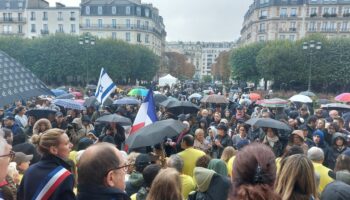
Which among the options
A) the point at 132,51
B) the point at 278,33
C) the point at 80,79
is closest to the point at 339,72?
the point at 278,33

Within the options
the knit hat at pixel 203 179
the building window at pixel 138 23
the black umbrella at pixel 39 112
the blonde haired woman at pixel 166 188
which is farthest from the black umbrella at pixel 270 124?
the building window at pixel 138 23

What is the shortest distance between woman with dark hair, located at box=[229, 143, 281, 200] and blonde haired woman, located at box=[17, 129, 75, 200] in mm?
1496

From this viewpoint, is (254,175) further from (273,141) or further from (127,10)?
(127,10)

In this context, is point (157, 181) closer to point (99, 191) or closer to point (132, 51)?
point (99, 191)

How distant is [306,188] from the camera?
311cm

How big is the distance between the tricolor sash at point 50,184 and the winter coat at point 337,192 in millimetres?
2704

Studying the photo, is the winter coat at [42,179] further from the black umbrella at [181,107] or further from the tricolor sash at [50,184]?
the black umbrella at [181,107]

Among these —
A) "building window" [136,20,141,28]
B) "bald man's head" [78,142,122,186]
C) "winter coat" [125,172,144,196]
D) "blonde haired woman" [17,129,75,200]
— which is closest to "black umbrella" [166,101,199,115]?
"winter coat" [125,172,144,196]

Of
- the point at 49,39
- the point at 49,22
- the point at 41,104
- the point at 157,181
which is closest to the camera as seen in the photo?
the point at 157,181

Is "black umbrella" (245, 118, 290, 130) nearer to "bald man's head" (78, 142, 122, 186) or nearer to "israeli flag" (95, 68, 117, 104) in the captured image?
"israeli flag" (95, 68, 117, 104)

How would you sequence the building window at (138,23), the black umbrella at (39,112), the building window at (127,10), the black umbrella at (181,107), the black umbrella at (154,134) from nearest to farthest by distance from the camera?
1. the black umbrella at (154,134)
2. the black umbrella at (39,112)
3. the black umbrella at (181,107)
4. the building window at (127,10)
5. the building window at (138,23)

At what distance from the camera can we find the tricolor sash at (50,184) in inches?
117

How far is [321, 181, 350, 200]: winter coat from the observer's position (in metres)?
3.62

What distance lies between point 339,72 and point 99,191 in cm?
4595
